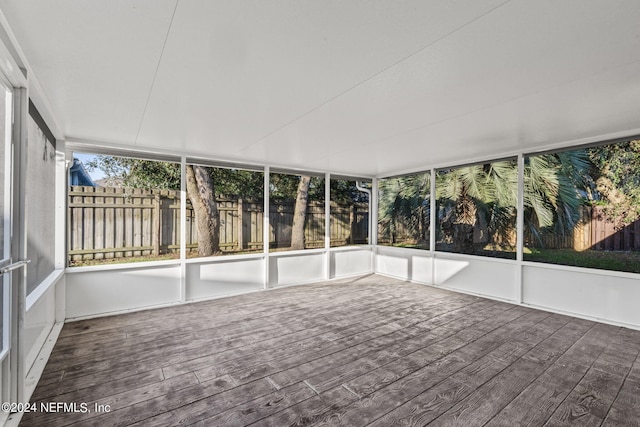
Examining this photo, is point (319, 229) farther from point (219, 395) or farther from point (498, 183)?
point (219, 395)

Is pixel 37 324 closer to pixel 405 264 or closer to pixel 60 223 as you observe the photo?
pixel 60 223

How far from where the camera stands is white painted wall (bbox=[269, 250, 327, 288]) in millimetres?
5090

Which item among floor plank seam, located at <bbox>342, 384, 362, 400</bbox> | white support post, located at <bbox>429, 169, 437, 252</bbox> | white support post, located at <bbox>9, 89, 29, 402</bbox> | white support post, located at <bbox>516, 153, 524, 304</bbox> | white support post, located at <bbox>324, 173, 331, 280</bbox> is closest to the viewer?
white support post, located at <bbox>9, 89, 29, 402</bbox>

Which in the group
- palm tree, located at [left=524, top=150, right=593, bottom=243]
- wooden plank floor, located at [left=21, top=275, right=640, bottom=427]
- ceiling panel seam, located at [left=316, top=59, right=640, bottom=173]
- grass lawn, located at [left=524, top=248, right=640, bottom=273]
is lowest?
wooden plank floor, located at [left=21, top=275, right=640, bottom=427]

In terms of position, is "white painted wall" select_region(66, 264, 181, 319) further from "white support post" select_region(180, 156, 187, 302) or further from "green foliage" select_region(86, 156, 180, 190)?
"green foliage" select_region(86, 156, 180, 190)

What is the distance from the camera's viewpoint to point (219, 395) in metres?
2.00

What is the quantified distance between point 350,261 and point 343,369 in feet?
12.6

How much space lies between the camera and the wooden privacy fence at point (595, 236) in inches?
134

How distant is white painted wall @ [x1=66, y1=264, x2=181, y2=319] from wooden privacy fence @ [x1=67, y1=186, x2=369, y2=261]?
37cm

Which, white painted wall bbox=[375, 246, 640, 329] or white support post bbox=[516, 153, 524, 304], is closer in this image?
white painted wall bbox=[375, 246, 640, 329]

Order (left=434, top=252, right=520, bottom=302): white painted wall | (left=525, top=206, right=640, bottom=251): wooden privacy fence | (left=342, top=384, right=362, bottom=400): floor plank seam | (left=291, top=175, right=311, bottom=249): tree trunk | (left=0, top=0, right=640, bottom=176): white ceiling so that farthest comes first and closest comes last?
(left=291, top=175, right=311, bottom=249): tree trunk → (left=434, top=252, right=520, bottom=302): white painted wall → (left=525, top=206, right=640, bottom=251): wooden privacy fence → (left=342, top=384, right=362, bottom=400): floor plank seam → (left=0, top=0, right=640, bottom=176): white ceiling

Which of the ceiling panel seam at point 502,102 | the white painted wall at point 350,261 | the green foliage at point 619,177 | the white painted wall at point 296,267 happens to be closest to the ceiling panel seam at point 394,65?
the ceiling panel seam at point 502,102

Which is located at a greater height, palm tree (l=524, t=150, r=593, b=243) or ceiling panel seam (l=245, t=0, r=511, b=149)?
ceiling panel seam (l=245, t=0, r=511, b=149)

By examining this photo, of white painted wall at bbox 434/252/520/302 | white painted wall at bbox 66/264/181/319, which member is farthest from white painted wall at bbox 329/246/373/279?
white painted wall at bbox 66/264/181/319
